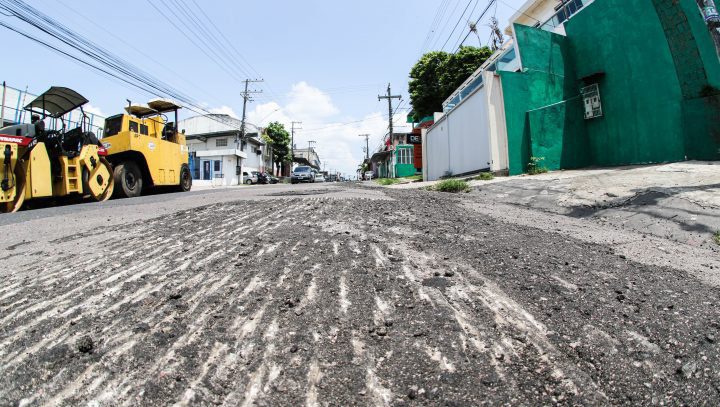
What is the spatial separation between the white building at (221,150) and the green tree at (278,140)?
13.7ft

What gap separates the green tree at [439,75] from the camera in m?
24.6

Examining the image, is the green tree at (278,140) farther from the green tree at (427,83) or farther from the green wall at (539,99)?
the green wall at (539,99)

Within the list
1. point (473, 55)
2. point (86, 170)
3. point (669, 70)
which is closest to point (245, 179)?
point (473, 55)

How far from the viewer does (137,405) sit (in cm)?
107

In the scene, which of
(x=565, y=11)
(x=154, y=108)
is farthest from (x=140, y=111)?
(x=565, y=11)

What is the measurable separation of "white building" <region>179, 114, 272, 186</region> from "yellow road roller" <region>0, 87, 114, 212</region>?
739 inches

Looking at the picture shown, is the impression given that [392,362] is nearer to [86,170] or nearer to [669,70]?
[86,170]

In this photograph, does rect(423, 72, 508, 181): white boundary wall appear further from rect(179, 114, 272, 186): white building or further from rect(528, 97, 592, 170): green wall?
rect(179, 114, 272, 186): white building

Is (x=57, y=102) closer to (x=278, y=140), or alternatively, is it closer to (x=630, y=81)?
(x=630, y=81)

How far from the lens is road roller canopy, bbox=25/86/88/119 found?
24.2 feet

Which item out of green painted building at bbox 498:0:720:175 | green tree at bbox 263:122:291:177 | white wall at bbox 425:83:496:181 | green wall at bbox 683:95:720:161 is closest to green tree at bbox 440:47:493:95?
white wall at bbox 425:83:496:181

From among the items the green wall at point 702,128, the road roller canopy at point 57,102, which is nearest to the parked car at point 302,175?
the road roller canopy at point 57,102

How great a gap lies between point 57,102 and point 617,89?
14.6 metres

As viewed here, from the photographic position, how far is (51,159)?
7086 millimetres
